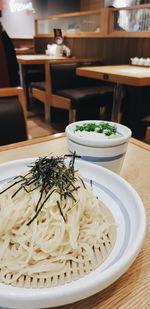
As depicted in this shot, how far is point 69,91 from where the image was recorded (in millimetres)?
3881

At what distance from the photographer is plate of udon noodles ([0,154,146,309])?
0.39m

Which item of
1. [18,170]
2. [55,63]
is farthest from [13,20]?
[18,170]

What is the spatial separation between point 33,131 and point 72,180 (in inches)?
135

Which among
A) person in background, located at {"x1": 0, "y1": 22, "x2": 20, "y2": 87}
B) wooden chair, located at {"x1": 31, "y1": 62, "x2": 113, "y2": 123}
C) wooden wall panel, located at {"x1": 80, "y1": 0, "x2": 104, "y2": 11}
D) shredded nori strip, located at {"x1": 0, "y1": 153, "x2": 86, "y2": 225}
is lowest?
wooden chair, located at {"x1": 31, "y1": 62, "x2": 113, "y2": 123}

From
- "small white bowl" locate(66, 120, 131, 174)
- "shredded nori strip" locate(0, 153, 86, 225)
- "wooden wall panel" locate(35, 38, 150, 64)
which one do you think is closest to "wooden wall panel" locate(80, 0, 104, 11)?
"wooden wall panel" locate(35, 38, 150, 64)

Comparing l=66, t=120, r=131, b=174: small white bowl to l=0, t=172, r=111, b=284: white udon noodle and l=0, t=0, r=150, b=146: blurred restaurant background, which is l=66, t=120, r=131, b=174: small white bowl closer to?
l=0, t=172, r=111, b=284: white udon noodle

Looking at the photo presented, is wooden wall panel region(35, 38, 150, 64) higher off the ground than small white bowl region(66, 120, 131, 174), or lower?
higher

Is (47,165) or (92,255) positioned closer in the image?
(92,255)

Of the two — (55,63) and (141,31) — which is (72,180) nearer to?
(55,63)

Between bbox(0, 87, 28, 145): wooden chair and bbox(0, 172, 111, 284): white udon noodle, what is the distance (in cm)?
95

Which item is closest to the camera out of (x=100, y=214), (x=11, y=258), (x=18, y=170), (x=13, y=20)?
(x=11, y=258)

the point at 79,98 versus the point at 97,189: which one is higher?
the point at 97,189

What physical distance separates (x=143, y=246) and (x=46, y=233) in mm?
234

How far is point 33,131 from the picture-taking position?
3975 millimetres
